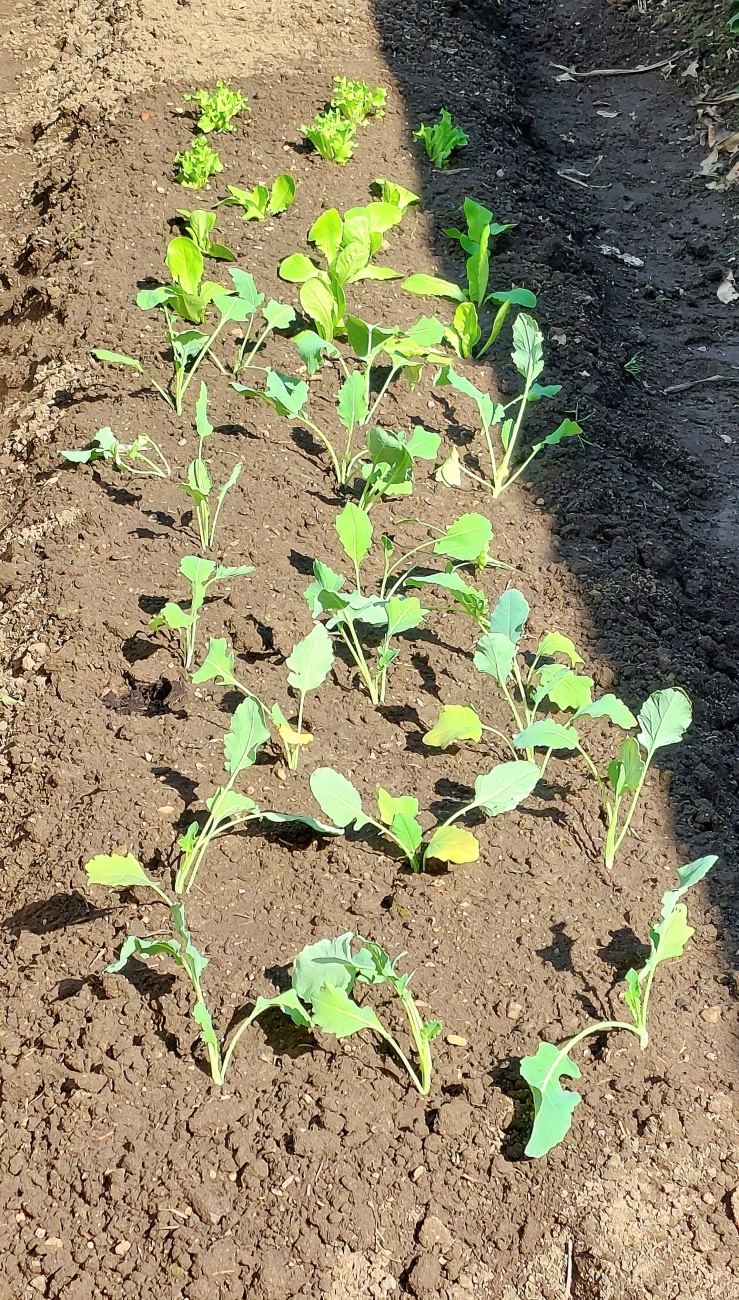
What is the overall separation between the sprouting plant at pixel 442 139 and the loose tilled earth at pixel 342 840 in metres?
0.08

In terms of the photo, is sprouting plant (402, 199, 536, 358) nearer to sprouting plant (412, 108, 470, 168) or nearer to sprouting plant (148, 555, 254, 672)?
sprouting plant (412, 108, 470, 168)

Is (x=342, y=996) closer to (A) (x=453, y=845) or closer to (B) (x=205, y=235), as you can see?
(A) (x=453, y=845)

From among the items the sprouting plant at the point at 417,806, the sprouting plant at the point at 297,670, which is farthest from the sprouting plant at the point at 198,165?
the sprouting plant at the point at 417,806

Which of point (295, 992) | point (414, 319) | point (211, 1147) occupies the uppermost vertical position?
point (414, 319)

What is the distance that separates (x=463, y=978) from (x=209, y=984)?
1.45ft

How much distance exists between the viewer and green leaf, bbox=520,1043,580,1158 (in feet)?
5.50

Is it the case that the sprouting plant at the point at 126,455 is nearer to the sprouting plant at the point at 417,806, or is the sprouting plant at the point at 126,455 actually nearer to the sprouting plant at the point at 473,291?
the sprouting plant at the point at 473,291

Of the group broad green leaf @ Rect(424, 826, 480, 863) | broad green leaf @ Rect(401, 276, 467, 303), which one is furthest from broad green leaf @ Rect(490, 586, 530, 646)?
broad green leaf @ Rect(401, 276, 467, 303)

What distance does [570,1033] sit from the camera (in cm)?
194

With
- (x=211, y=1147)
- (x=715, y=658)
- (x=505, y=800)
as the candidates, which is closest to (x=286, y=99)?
(x=715, y=658)

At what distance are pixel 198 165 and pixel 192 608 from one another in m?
2.30

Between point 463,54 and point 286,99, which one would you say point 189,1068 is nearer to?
point 286,99

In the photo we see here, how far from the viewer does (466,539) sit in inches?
105

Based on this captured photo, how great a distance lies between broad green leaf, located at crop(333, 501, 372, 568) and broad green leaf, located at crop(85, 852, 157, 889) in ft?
3.03
